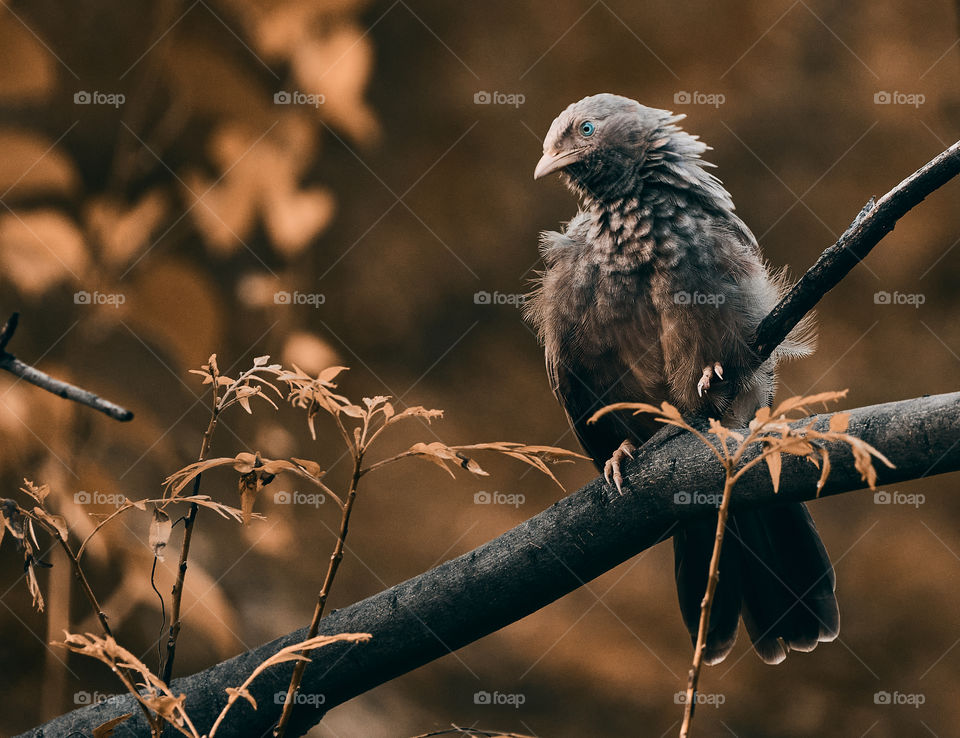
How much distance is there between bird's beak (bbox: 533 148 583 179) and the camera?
2.29 meters

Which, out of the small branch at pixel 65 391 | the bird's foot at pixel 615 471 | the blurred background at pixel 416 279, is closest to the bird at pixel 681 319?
the bird's foot at pixel 615 471

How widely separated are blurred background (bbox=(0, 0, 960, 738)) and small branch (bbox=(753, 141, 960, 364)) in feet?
5.88

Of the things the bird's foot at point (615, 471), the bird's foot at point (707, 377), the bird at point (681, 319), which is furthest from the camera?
the bird at point (681, 319)

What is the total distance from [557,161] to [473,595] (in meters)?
1.24

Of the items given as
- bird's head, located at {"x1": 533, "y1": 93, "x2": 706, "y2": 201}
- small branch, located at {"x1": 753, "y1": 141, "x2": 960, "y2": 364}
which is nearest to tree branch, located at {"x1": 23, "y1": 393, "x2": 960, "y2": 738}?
small branch, located at {"x1": 753, "y1": 141, "x2": 960, "y2": 364}

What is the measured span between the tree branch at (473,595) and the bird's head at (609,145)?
0.89 meters

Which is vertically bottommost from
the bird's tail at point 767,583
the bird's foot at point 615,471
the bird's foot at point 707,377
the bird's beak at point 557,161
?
the bird's tail at point 767,583

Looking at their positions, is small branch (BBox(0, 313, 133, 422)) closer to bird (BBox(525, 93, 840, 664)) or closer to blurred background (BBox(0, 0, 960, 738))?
bird (BBox(525, 93, 840, 664))

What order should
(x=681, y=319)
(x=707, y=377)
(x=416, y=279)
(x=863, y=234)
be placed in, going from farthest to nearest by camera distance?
(x=416, y=279) < (x=681, y=319) < (x=707, y=377) < (x=863, y=234)

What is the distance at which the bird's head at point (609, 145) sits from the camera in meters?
2.25

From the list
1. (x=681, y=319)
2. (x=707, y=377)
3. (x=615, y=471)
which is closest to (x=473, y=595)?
(x=615, y=471)

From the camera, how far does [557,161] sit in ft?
7.58

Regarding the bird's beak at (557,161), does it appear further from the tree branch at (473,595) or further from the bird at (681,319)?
the tree branch at (473,595)

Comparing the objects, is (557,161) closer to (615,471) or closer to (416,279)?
(615,471)
